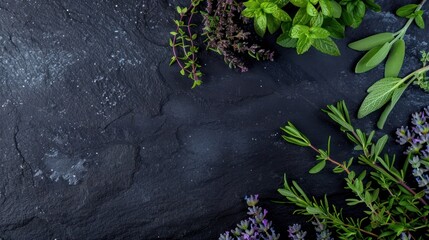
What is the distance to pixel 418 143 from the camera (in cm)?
127

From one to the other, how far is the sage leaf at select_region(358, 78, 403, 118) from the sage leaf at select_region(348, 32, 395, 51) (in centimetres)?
7

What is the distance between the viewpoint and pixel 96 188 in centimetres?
130

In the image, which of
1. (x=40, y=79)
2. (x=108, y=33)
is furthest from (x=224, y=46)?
(x=40, y=79)

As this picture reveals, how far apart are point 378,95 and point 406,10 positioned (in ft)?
0.54

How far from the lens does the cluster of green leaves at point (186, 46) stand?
1.27 metres

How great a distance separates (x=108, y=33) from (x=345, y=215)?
1.85 feet

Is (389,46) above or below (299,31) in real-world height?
below

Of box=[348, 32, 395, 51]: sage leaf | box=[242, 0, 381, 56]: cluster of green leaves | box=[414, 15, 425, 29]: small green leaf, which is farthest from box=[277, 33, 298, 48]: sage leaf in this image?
box=[414, 15, 425, 29]: small green leaf

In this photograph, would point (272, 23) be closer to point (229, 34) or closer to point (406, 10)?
point (229, 34)

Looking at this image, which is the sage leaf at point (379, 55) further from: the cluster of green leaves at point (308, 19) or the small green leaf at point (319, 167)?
the small green leaf at point (319, 167)

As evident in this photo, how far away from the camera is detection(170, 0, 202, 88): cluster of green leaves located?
1.27 m

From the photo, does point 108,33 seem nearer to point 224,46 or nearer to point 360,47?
point 224,46

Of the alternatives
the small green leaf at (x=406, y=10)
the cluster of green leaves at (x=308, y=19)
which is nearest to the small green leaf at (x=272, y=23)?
Answer: the cluster of green leaves at (x=308, y=19)

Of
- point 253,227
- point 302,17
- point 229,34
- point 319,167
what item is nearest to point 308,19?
point 302,17
